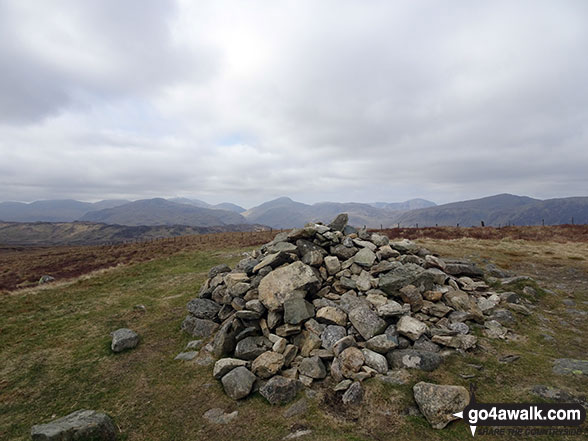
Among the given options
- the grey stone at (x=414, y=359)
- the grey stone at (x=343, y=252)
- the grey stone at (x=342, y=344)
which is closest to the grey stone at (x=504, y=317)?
the grey stone at (x=414, y=359)

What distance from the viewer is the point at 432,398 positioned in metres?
Answer: 8.57

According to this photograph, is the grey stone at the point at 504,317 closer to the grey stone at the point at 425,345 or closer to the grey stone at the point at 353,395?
the grey stone at the point at 425,345

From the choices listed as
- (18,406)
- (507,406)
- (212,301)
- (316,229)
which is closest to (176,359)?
(212,301)

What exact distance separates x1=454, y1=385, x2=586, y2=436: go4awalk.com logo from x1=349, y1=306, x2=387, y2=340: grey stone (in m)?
3.93

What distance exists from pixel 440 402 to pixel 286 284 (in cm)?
802

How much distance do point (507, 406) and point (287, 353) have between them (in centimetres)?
778

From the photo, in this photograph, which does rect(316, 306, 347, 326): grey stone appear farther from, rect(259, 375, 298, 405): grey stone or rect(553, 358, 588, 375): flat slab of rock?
rect(553, 358, 588, 375): flat slab of rock

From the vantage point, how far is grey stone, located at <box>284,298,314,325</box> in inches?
506

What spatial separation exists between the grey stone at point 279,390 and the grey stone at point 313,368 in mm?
775

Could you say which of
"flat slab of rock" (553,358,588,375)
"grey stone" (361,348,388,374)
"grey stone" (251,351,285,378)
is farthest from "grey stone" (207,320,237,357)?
"flat slab of rock" (553,358,588,375)

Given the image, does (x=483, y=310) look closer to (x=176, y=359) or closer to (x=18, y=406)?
(x=176, y=359)

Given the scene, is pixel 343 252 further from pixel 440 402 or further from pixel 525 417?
pixel 525 417

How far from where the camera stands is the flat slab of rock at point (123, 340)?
14.4m

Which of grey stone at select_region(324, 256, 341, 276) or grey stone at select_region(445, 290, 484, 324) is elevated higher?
grey stone at select_region(324, 256, 341, 276)
